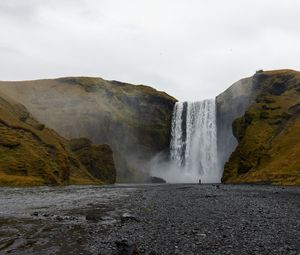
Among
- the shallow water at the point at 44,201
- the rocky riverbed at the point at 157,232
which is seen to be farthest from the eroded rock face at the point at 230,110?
the rocky riverbed at the point at 157,232

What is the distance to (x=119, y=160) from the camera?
15288 cm

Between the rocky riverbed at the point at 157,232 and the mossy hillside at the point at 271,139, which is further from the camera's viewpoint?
the mossy hillside at the point at 271,139

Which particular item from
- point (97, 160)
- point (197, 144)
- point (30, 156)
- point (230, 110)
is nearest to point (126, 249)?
point (30, 156)

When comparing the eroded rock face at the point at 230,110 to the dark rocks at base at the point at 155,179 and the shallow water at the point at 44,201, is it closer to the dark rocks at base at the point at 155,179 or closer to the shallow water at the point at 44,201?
the dark rocks at base at the point at 155,179

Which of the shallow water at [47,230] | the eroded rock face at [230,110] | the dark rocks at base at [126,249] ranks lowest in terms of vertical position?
the shallow water at [47,230]

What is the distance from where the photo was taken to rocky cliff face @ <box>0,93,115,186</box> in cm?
8438

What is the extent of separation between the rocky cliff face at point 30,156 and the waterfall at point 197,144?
2986 cm

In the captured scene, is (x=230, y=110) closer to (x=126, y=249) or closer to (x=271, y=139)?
(x=271, y=139)

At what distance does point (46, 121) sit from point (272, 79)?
8409cm

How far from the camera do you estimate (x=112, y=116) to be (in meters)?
159

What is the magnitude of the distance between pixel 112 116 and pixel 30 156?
2781 inches

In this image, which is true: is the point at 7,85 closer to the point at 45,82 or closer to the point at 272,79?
the point at 45,82

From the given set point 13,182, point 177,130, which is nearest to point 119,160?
point 177,130

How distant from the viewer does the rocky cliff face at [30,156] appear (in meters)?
84.4
